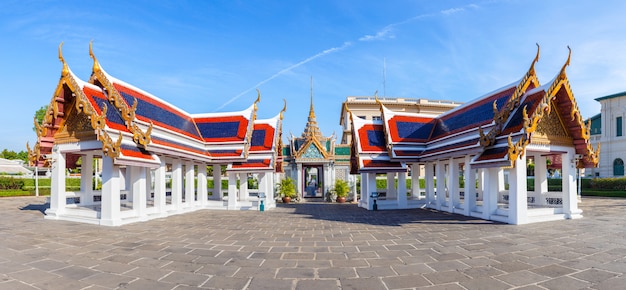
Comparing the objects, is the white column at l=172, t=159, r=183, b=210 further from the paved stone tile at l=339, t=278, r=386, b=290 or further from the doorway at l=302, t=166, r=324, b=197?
the paved stone tile at l=339, t=278, r=386, b=290

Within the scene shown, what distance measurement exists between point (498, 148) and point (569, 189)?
3810mm

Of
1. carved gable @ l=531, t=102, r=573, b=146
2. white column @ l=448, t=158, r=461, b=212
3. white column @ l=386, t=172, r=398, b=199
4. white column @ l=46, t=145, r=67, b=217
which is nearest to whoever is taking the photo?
carved gable @ l=531, t=102, r=573, b=146

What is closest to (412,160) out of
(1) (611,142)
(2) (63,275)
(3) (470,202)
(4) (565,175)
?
(3) (470,202)

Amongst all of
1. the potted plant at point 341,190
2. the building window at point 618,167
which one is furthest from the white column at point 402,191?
the building window at point 618,167

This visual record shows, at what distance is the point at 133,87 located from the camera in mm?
15875

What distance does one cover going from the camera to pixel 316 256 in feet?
23.8

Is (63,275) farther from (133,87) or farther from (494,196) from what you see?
(494,196)

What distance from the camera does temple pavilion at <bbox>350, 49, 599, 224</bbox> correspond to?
39.2 ft

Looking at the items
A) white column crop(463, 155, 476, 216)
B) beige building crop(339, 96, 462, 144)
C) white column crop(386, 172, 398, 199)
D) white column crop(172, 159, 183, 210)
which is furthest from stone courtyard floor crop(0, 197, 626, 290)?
beige building crop(339, 96, 462, 144)

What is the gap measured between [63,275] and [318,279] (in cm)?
468

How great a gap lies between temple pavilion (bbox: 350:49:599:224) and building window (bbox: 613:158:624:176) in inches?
1044

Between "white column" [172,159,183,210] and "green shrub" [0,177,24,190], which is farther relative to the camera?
"green shrub" [0,177,24,190]

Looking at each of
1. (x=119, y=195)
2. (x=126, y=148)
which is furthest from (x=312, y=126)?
(x=119, y=195)

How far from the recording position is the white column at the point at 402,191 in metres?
18.2
